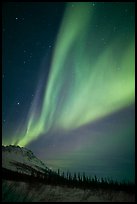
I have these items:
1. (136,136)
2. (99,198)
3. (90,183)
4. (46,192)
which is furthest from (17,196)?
(136,136)

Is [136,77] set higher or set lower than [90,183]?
higher

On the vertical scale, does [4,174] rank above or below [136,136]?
below

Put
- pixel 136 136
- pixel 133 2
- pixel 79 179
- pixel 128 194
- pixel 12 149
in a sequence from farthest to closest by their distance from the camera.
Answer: pixel 12 149 → pixel 79 179 → pixel 128 194 → pixel 133 2 → pixel 136 136

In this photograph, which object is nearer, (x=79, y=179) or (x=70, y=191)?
(x=70, y=191)

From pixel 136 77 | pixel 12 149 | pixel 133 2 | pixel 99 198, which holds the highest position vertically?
pixel 133 2

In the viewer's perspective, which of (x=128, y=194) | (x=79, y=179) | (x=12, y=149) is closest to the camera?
(x=128, y=194)

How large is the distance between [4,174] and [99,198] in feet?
20.1

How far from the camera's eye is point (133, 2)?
9953 mm

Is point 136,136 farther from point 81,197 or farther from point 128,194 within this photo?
point 81,197

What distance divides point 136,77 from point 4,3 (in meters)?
5.93

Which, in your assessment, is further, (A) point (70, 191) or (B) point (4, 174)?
(B) point (4, 174)

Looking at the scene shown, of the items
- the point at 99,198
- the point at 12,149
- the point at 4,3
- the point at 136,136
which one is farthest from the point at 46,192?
the point at 12,149

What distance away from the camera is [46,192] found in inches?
573

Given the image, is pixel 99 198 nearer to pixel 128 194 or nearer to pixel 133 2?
pixel 128 194
